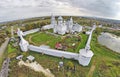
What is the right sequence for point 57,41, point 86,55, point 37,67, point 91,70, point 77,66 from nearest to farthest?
point 86,55 → point 91,70 → point 37,67 → point 77,66 → point 57,41

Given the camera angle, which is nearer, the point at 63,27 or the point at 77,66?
the point at 77,66

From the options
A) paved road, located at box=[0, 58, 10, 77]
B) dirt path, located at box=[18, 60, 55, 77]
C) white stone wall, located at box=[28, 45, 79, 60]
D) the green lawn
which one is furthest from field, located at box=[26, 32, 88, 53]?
paved road, located at box=[0, 58, 10, 77]

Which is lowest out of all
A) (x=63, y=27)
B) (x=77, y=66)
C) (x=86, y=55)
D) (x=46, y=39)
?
(x=77, y=66)

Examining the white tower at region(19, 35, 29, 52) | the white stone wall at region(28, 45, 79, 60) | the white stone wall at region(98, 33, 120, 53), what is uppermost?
the white tower at region(19, 35, 29, 52)

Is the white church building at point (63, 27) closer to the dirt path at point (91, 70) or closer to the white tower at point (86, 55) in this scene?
the white tower at point (86, 55)

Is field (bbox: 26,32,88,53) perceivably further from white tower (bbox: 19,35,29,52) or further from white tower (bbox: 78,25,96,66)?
white tower (bbox: 78,25,96,66)

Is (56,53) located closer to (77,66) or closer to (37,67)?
(37,67)

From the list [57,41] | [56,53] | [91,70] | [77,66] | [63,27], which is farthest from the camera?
[63,27]

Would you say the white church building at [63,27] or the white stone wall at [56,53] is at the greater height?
the white church building at [63,27]

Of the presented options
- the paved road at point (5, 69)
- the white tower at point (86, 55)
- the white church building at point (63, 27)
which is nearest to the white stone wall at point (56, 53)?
the white tower at point (86, 55)

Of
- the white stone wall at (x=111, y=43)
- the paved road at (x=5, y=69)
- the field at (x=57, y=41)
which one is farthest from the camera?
the white stone wall at (x=111, y=43)

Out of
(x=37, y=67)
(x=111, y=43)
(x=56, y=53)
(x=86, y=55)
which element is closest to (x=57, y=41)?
(x=56, y=53)

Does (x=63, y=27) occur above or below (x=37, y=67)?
above

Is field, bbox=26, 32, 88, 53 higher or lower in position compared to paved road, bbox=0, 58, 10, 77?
higher
